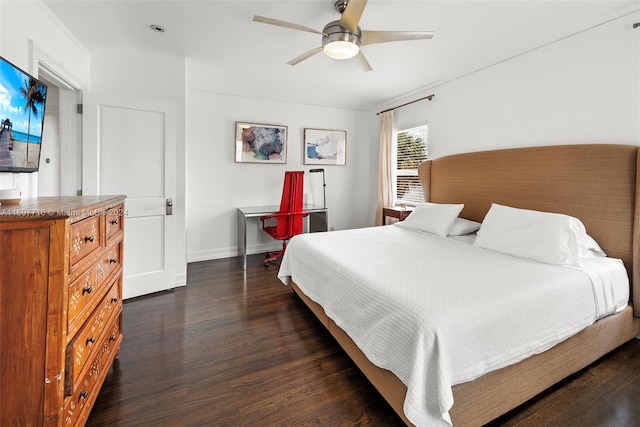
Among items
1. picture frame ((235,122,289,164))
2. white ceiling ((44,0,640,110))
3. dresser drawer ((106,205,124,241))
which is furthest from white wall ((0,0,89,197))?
picture frame ((235,122,289,164))

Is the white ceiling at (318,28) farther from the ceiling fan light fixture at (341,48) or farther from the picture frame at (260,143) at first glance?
the picture frame at (260,143)

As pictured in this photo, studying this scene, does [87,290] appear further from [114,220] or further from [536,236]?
[536,236]

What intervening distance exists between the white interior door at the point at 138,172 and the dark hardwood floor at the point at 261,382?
495 millimetres

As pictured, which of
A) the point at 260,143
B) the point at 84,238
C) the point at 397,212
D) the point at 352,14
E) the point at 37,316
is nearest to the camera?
the point at 37,316

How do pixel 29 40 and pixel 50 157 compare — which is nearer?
pixel 29 40

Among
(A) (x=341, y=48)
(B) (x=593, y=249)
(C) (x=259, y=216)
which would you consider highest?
(A) (x=341, y=48)

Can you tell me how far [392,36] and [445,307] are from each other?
1.82 metres

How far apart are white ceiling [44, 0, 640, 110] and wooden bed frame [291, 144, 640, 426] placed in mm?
978

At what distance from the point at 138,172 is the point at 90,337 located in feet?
6.50

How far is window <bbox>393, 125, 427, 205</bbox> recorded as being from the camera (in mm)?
4008

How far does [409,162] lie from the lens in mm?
4230

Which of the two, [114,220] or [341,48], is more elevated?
[341,48]

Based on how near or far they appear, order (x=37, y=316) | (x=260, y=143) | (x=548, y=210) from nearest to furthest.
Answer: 1. (x=37, y=316)
2. (x=548, y=210)
3. (x=260, y=143)

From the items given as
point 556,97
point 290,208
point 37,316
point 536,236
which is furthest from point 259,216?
point 556,97
